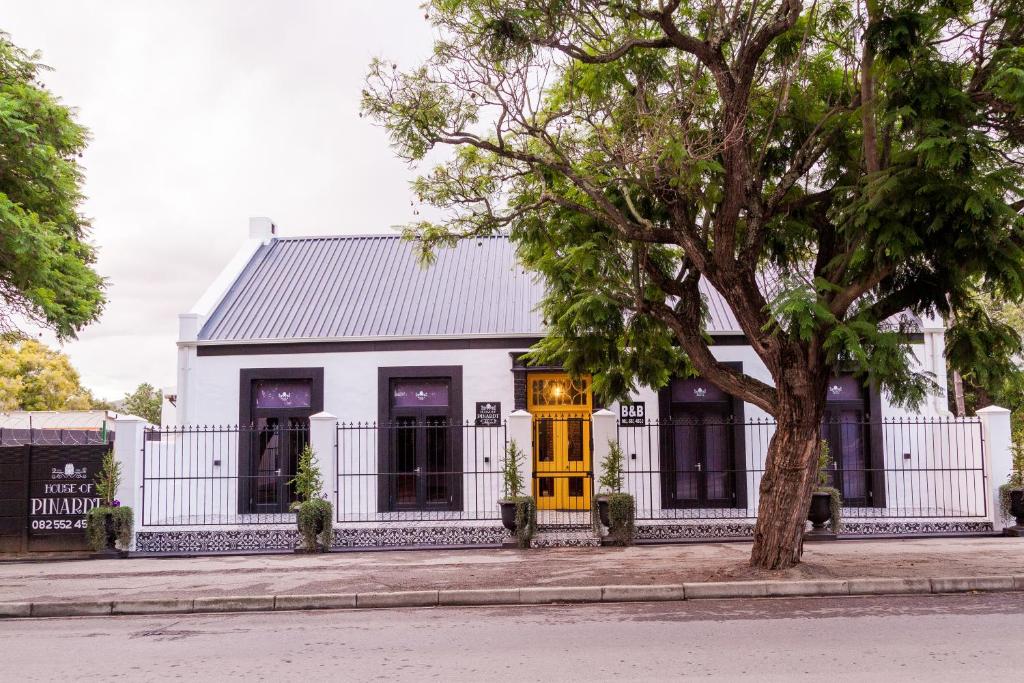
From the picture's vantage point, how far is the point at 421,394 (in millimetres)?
18734

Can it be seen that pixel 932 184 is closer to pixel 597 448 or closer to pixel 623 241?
pixel 623 241

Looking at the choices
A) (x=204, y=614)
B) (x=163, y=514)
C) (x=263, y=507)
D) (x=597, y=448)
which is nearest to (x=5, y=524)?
(x=163, y=514)

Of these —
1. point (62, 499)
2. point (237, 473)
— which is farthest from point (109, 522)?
point (237, 473)

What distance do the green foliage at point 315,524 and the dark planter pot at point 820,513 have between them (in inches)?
319

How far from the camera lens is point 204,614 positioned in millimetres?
9852

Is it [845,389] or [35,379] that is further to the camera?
[35,379]

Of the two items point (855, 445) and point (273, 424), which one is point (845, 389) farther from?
point (273, 424)

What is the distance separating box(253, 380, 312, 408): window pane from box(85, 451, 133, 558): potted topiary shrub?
192 inches

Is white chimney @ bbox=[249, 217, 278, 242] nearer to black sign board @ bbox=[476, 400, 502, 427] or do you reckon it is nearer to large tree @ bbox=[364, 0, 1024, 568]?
black sign board @ bbox=[476, 400, 502, 427]

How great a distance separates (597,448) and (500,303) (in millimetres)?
6118

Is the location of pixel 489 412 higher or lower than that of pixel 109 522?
higher

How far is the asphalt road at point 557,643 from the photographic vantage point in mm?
6480

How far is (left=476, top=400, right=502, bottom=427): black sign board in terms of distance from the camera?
59.7 ft

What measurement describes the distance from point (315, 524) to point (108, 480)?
12.1 feet
